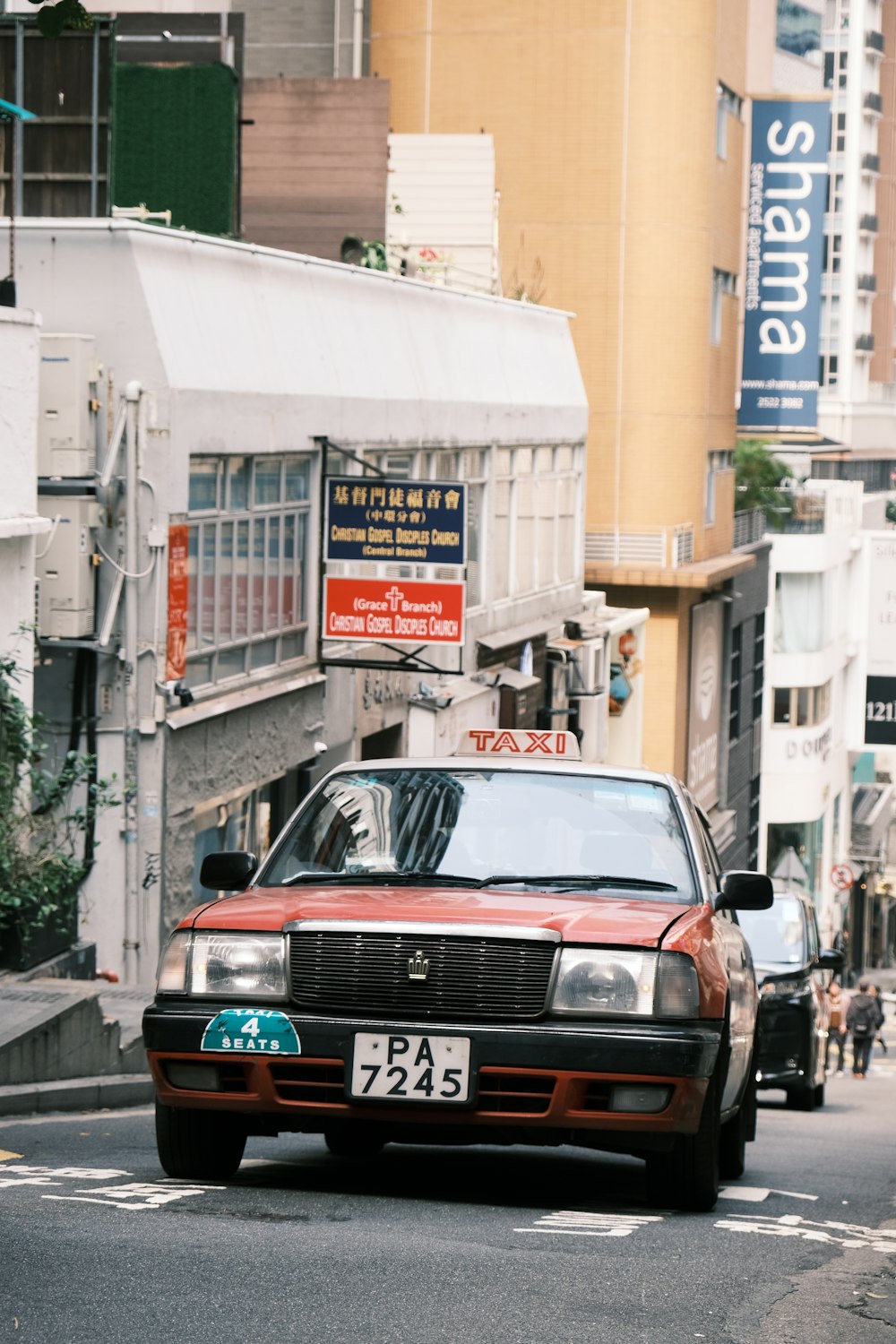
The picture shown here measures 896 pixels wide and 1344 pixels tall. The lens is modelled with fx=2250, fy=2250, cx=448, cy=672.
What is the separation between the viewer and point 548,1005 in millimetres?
7250

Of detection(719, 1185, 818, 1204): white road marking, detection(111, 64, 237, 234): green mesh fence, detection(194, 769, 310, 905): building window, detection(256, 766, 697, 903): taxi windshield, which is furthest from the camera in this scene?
detection(111, 64, 237, 234): green mesh fence

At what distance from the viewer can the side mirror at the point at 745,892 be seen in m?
8.38

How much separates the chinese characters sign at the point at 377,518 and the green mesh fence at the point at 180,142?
311 cm

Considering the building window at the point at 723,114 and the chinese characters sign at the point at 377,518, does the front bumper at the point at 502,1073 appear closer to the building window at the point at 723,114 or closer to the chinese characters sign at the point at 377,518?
the chinese characters sign at the point at 377,518

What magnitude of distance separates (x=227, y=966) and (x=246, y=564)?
44.9ft

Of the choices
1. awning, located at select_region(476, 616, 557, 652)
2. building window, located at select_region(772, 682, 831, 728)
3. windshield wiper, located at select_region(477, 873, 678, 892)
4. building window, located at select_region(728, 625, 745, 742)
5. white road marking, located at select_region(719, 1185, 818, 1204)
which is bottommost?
building window, located at select_region(772, 682, 831, 728)

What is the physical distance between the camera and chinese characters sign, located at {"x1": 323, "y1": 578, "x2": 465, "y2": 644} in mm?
21875

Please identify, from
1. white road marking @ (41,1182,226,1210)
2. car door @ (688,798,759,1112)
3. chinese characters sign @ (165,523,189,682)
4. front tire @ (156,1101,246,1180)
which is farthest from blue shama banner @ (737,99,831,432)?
white road marking @ (41,1182,226,1210)

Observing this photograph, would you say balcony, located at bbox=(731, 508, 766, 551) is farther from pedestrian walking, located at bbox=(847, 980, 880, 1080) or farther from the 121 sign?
pedestrian walking, located at bbox=(847, 980, 880, 1080)

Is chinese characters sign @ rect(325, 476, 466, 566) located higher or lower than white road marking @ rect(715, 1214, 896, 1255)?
higher

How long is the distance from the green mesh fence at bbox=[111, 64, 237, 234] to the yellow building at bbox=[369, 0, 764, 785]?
16.3 meters

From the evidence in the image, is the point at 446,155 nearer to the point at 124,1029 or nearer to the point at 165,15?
the point at 165,15

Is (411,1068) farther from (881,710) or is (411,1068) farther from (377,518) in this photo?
(881,710)

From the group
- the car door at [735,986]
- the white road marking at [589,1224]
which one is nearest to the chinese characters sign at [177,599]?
the car door at [735,986]
